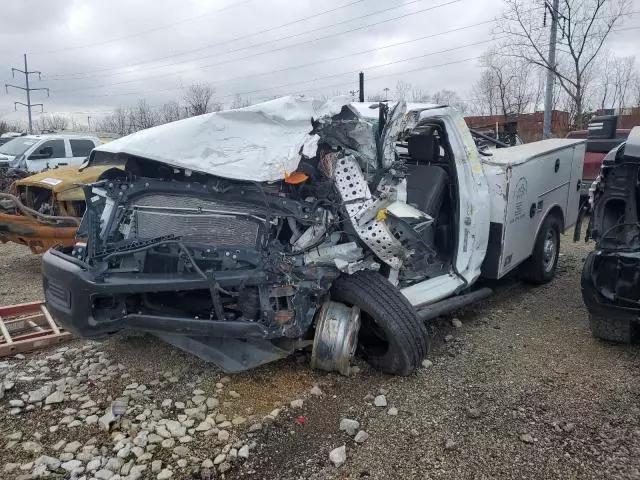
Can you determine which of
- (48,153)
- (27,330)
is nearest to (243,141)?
(27,330)

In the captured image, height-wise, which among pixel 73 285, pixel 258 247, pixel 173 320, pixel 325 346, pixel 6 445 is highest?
pixel 258 247

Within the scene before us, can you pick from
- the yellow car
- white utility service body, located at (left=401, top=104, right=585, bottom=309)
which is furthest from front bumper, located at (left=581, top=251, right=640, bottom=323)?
the yellow car

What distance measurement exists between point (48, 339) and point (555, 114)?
2602 centimetres

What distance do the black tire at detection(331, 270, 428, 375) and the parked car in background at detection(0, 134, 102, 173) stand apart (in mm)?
10849

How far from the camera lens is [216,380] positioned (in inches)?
142

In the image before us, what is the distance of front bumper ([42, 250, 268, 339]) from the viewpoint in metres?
3.11

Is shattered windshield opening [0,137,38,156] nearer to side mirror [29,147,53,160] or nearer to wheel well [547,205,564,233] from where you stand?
side mirror [29,147,53,160]

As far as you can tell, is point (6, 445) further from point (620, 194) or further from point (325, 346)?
point (620, 194)

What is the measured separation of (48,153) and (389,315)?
468 inches

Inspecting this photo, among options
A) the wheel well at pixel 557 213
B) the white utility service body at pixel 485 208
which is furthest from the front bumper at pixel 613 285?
the wheel well at pixel 557 213

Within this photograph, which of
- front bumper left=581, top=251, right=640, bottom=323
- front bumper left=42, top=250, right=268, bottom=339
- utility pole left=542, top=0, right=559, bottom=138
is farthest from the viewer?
utility pole left=542, top=0, right=559, bottom=138

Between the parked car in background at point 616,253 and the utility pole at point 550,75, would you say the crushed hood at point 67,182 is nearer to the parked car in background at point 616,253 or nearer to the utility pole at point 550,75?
the parked car in background at point 616,253

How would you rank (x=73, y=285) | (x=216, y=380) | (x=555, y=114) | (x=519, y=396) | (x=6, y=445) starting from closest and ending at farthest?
(x=6, y=445), (x=73, y=285), (x=519, y=396), (x=216, y=380), (x=555, y=114)

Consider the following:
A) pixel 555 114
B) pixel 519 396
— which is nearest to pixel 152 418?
pixel 519 396
